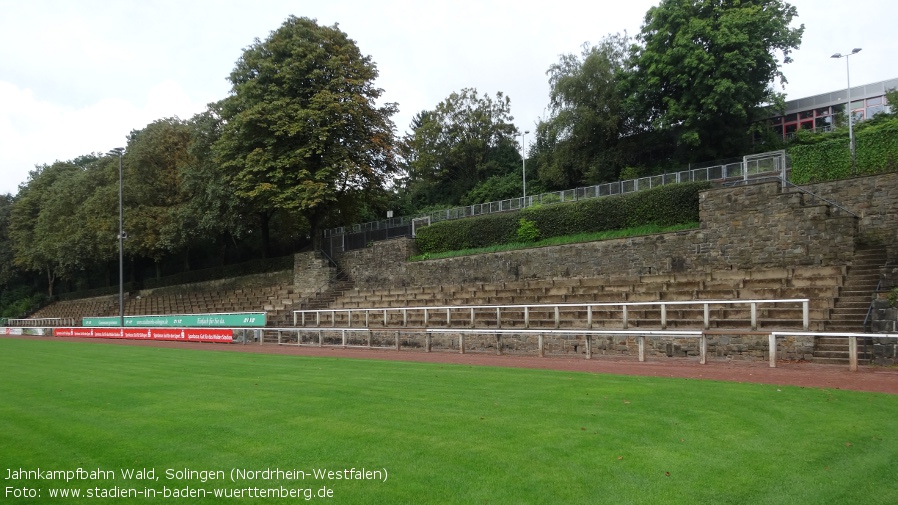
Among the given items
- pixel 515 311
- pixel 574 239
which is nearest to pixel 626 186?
pixel 574 239

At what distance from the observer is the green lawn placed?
479 cm

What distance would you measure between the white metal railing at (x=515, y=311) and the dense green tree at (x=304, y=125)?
870cm

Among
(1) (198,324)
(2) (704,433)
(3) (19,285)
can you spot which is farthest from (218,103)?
(3) (19,285)

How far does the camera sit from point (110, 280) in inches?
2470

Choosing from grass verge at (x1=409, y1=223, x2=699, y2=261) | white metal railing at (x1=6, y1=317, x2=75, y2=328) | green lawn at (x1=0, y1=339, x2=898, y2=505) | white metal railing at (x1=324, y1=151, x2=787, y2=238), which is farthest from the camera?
white metal railing at (x1=6, y1=317, x2=75, y2=328)

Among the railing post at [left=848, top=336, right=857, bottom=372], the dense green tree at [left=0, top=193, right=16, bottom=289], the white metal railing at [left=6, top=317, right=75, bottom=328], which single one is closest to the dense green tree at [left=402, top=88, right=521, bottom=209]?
the white metal railing at [left=6, top=317, right=75, bottom=328]

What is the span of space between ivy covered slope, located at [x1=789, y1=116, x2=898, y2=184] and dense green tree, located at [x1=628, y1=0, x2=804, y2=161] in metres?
8.43

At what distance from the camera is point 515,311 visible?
848 inches

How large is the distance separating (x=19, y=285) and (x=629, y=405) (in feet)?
269

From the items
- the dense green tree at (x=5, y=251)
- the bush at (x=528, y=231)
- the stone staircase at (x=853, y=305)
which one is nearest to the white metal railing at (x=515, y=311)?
the stone staircase at (x=853, y=305)

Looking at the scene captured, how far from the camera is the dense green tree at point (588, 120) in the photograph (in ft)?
123

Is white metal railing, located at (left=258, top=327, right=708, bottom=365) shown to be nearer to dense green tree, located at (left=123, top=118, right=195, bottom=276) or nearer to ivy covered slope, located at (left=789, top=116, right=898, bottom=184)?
ivy covered slope, located at (left=789, top=116, right=898, bottom=184)

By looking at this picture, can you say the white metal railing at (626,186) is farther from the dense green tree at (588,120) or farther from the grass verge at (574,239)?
the dense green tree at (588,120)

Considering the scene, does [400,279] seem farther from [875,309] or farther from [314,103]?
[875,309]
